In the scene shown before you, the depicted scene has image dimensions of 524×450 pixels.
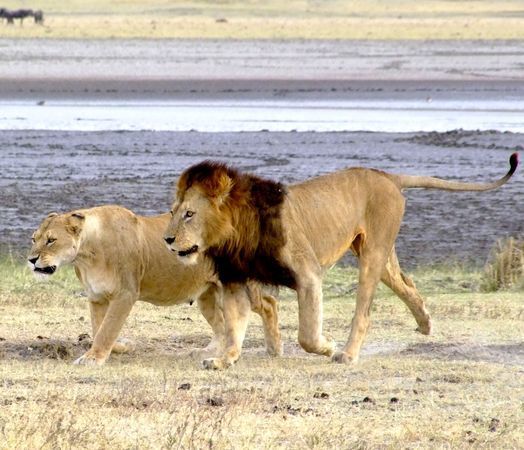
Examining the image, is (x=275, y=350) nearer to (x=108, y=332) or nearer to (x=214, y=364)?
(x=214, y=364)

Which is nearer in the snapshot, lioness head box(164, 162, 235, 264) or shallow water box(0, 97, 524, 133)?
lioness head box(164, 162, 235, 264)

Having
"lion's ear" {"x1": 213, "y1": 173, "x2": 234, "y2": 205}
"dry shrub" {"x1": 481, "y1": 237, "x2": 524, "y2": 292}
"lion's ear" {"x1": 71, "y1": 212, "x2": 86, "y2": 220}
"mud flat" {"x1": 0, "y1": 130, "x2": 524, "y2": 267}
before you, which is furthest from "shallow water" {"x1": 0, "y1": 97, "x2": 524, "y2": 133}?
"lion's ear" {"x1": 213, "y1": 173, "x2": 234, "y2": 205}

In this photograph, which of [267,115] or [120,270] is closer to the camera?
[120,270]

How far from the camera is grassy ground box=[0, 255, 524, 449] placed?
6.18m

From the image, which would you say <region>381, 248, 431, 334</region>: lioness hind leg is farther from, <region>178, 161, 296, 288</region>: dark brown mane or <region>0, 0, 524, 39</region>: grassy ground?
<region>0, 0, 524, 39</region>: grassy ground

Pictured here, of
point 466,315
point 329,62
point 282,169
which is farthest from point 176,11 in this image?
point 466,315

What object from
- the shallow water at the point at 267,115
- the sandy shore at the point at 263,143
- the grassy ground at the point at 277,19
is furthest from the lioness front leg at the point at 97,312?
the grassy ground at the point at 277,19

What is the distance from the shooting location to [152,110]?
93.0 ft

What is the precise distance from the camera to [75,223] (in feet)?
27.2

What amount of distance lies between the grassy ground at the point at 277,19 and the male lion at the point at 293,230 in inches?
1807

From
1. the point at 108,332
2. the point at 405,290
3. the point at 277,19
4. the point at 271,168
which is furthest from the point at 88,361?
the point at 277,19

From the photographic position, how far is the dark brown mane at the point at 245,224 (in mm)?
7793

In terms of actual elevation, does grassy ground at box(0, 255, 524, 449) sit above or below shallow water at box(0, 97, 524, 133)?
above

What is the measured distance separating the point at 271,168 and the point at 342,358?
10827 mm
